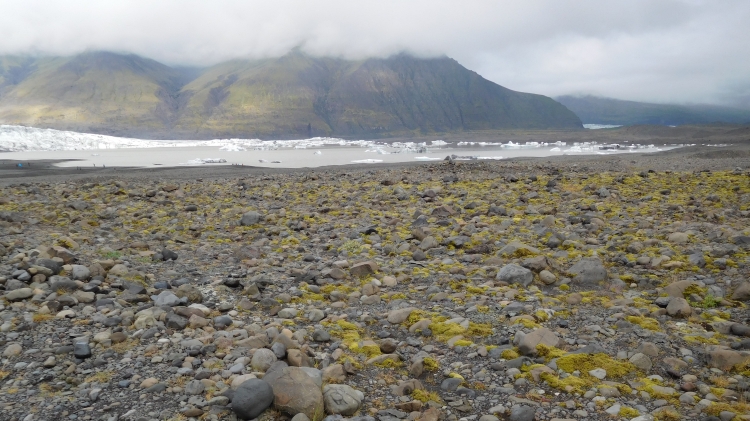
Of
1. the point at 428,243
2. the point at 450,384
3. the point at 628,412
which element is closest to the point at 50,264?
the point at 450,384

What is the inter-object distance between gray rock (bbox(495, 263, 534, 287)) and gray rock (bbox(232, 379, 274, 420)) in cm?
447

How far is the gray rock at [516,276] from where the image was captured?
7.37 m

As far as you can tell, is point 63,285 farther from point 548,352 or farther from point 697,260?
point 697,260

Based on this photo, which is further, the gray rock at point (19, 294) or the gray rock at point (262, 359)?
the gray rock at point (19, 294)

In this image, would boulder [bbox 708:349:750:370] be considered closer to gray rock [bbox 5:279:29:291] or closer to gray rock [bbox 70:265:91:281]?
gray rock [bbox 70:265:91:281]

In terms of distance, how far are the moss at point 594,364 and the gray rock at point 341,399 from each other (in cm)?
206

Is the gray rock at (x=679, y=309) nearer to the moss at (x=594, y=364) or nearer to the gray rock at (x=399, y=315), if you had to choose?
the moss at (x=594, y=364)

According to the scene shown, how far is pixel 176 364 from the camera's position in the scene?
4844 mm

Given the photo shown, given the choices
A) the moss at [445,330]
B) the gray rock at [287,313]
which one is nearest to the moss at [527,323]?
the moss at [445,330]

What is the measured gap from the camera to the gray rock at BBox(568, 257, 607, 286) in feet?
24.3

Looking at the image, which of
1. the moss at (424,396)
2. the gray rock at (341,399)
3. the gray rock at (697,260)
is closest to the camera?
the gray rock at (341,399)

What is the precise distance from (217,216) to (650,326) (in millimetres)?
11647

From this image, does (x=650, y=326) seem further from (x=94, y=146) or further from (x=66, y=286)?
(x=94, y=146)

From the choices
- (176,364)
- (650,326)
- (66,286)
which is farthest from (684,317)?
(66,286)
